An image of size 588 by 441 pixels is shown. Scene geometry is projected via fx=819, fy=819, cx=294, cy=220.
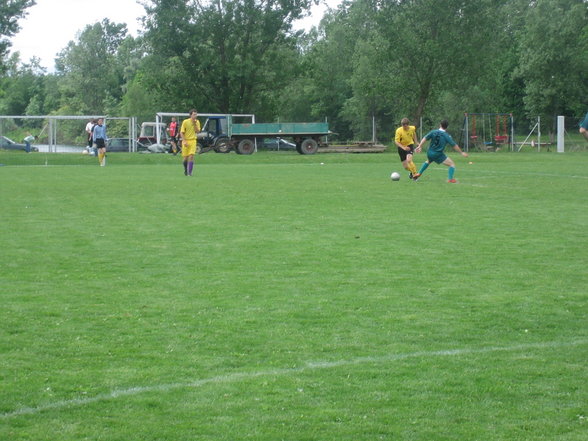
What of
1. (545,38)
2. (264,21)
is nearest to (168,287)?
(264,21)

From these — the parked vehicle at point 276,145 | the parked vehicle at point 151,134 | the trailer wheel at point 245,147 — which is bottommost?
the trailer wheel at point 245,147

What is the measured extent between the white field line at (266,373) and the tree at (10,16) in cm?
4696

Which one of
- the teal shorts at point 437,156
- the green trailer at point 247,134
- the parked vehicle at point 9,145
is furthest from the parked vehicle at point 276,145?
the teal shorts at point 437,156

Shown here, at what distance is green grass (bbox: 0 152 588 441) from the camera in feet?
15.8

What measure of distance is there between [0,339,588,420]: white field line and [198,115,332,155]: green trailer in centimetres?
4120

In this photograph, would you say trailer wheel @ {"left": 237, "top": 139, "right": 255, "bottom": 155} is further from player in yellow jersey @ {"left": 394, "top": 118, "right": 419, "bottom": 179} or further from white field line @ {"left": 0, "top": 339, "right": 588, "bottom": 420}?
white field line @ {"left": 0, "top": 339, "right": 588, "bottom": 420}

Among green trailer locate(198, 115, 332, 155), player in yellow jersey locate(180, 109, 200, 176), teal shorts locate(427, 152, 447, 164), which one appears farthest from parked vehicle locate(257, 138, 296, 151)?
teal shorts locate(427, 152, 447, 164)

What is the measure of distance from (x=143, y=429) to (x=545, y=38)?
70216 mm

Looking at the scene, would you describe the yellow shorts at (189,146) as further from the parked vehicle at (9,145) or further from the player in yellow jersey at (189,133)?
the parked vehicle at (9,145)

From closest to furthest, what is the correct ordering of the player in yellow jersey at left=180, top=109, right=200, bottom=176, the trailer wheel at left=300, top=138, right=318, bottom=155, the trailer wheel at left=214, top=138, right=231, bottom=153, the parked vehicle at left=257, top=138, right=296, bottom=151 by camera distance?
the player in yellow jersey at left=180, top=109, right=200, bottom=176 → the trailer wheel at left=214, top=138, right=231, bottom=153 → the trailer wheel at left=300, top=138, right=318, bottom=155 → the parked vehicle at left=257, top=138, right=296, bottom=151

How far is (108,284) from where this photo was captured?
8641 mm

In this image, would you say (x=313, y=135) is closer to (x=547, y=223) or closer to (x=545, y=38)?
(x=545, y=38)

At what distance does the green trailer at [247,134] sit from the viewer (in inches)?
1857

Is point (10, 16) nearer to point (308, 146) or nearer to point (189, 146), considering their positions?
point (308, 146)
